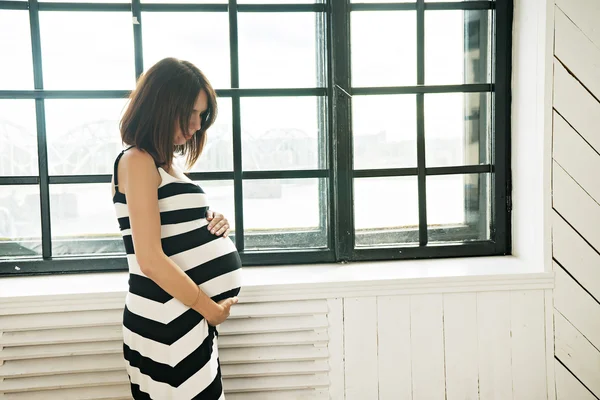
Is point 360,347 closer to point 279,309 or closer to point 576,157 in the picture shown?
point 279,309

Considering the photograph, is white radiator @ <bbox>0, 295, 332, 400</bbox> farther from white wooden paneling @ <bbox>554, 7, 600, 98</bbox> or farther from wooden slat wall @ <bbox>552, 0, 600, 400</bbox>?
white wooden paneling @ <bbox>554, 7, 600, 98</bbox>

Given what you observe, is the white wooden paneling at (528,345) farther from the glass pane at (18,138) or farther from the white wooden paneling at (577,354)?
the glass pane at (18,138)

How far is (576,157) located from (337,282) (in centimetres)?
99

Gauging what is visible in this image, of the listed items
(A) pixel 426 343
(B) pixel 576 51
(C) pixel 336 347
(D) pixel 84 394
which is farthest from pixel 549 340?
(D) pixel 84 394

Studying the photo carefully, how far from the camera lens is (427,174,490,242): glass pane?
201cm

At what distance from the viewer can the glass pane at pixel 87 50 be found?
6.14 feet

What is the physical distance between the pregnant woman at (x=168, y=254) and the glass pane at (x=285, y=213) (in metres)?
0.61

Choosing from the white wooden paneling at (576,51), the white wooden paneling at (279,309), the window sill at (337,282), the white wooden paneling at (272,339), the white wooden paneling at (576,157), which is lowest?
the white wooden paneling at (272,339)

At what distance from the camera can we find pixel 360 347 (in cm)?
171

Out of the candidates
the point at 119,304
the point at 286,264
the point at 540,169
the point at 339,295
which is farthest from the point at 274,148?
the point at 540,169

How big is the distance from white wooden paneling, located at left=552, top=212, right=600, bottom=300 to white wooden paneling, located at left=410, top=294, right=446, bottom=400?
49 cm

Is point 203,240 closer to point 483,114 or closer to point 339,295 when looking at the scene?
point 339,295

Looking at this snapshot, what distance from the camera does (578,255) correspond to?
1754 mm

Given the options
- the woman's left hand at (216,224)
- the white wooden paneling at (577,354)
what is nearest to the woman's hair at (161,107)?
the woman's left hand at (216,224)
